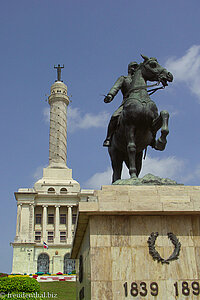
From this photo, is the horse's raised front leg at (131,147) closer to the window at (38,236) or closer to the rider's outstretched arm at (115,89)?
the rider's outstretched arm at (115,89)

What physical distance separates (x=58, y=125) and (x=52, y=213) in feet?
55.2

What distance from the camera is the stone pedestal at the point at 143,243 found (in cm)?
596

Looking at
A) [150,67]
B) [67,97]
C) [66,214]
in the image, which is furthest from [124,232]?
[67,97]

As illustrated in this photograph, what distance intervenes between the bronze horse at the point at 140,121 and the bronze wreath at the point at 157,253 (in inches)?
64.5

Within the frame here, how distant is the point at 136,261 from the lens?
20.2 feet

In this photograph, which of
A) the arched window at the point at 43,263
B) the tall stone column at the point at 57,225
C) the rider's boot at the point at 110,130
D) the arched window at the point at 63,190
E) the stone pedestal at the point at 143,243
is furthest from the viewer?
the arched window at the point at 63,190

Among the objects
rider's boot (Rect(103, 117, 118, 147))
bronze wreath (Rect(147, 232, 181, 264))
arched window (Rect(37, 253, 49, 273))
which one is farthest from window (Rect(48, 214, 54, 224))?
bronze wreath (Rect(147, 232, 181, 264))

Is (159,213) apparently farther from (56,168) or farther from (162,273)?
(56,168)

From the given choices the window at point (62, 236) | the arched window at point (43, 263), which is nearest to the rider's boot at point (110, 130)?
the arched window at point (43, 263)

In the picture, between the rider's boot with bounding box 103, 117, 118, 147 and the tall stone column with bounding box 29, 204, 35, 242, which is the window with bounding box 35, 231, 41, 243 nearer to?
the tall stone column with bounding box 29, 204, 35, 242

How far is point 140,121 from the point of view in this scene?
791cm

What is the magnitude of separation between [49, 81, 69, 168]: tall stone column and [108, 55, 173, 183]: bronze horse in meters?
57.7

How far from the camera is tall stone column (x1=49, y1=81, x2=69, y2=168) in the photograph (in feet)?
220

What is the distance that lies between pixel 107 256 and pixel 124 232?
0.51 m
